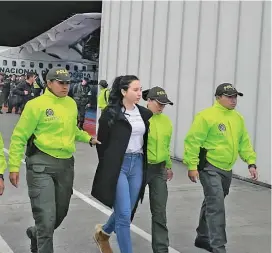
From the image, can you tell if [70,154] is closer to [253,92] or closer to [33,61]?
[253,92]

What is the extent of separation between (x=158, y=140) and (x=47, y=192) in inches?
47.5

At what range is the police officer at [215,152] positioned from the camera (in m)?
4.83

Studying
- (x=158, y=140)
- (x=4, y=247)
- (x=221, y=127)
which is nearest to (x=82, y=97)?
(x=4, y=247)

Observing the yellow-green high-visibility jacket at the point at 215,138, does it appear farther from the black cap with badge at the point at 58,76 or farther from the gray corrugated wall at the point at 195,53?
the gray corrugated wall at the point at 195,53

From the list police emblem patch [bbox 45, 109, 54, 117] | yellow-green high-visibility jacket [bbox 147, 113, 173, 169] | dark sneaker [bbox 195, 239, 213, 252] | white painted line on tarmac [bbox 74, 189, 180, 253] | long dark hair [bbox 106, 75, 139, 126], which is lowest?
white painted line on tarmac [bbox 74, 189, 180, 253]

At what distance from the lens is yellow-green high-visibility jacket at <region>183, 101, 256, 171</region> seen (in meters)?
4.86

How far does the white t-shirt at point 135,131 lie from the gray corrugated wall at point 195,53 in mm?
4591

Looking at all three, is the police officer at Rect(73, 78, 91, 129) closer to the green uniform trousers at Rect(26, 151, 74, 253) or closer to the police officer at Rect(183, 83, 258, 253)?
the police officer at Rect(183, 83, 258, 253)

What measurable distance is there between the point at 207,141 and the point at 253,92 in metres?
4.32

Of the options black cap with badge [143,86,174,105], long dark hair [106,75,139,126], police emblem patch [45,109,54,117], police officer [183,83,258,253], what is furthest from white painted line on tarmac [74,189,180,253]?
police emblem patch [45,109,54,117]

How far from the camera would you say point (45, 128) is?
4.38 meters

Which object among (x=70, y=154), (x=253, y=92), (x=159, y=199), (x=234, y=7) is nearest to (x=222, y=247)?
(x=159, y=199)

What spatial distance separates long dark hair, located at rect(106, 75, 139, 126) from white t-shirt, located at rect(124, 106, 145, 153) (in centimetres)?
10

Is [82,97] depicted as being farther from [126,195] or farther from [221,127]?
[126,195]
